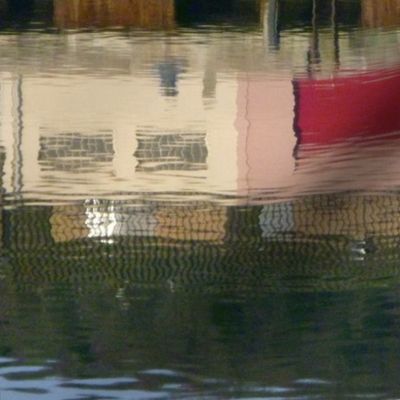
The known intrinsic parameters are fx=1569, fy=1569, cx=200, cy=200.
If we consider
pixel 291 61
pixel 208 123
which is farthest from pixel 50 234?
pixel 291 61

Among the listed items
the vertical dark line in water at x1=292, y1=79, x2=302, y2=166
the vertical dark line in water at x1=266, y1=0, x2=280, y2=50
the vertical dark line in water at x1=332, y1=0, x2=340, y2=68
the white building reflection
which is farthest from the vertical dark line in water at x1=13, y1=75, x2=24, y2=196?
the vertical dark line in water at x1=266, y1=0, x2=280, y2=50

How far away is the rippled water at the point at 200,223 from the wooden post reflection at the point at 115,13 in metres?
4.19

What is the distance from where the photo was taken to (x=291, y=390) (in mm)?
6270

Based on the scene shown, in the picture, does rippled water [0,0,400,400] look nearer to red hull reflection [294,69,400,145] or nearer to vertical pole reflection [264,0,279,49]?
red hull reflection [294,69,400,145]

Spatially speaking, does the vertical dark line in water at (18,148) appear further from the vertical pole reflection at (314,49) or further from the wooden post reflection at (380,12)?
the wooden post reflection at (380,12)

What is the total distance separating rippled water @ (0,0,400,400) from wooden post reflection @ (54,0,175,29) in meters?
4.19

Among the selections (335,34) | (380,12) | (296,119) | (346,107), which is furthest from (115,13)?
(296,119)

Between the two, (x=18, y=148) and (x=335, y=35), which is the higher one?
(x=18, y=148)

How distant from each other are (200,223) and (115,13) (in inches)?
632

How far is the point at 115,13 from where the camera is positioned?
83.7 ft

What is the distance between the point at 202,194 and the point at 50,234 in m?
1.60

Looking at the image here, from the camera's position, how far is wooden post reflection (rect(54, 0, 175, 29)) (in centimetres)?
2436

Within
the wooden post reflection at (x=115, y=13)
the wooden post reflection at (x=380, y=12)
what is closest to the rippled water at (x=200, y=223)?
the wooden post reflection at (x=380, y=12)

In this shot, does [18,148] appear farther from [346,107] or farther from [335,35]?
[335,35]
